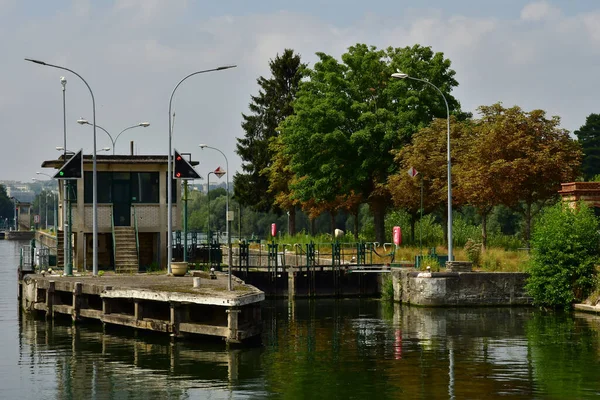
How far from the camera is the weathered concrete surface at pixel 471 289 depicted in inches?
1902

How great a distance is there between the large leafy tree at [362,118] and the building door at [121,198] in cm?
1880

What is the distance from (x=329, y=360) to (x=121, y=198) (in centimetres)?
2407

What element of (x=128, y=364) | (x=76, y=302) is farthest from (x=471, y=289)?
(x=128, y=364)

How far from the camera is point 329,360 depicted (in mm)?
32250

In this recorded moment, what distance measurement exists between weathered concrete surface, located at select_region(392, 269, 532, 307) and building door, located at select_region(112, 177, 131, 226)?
50.6 ft

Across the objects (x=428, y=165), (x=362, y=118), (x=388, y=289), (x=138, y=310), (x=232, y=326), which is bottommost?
(x=232, y=326)

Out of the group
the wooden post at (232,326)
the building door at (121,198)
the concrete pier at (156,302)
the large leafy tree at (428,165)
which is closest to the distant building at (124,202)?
the building door at (121,198)

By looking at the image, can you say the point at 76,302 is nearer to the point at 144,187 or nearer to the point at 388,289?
the point at 144,187

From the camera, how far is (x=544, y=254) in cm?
4644

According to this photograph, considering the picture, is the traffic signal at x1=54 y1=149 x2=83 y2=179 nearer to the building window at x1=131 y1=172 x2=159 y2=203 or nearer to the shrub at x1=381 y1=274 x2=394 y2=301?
the building window at x1=131 y1=172 x2=159 y2=203

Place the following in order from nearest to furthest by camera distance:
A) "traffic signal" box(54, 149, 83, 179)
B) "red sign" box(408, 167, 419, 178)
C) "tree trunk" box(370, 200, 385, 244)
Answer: "traffic signal" box(54, 149, 83, 179) → "red sign" box(408, 167, 419, 178) → "tree trunk" box(370, 200, 385, 244)

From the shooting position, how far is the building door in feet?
176

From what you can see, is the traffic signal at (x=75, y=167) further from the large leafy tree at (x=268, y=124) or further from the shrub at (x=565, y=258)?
the large leafy tree at (x=268, y=124)

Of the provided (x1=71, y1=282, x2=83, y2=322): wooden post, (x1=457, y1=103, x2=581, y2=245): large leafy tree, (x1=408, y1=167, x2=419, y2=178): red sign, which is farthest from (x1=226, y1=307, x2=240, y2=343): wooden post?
(x1=408, y1=167, x2=419, y2=178): red sign
